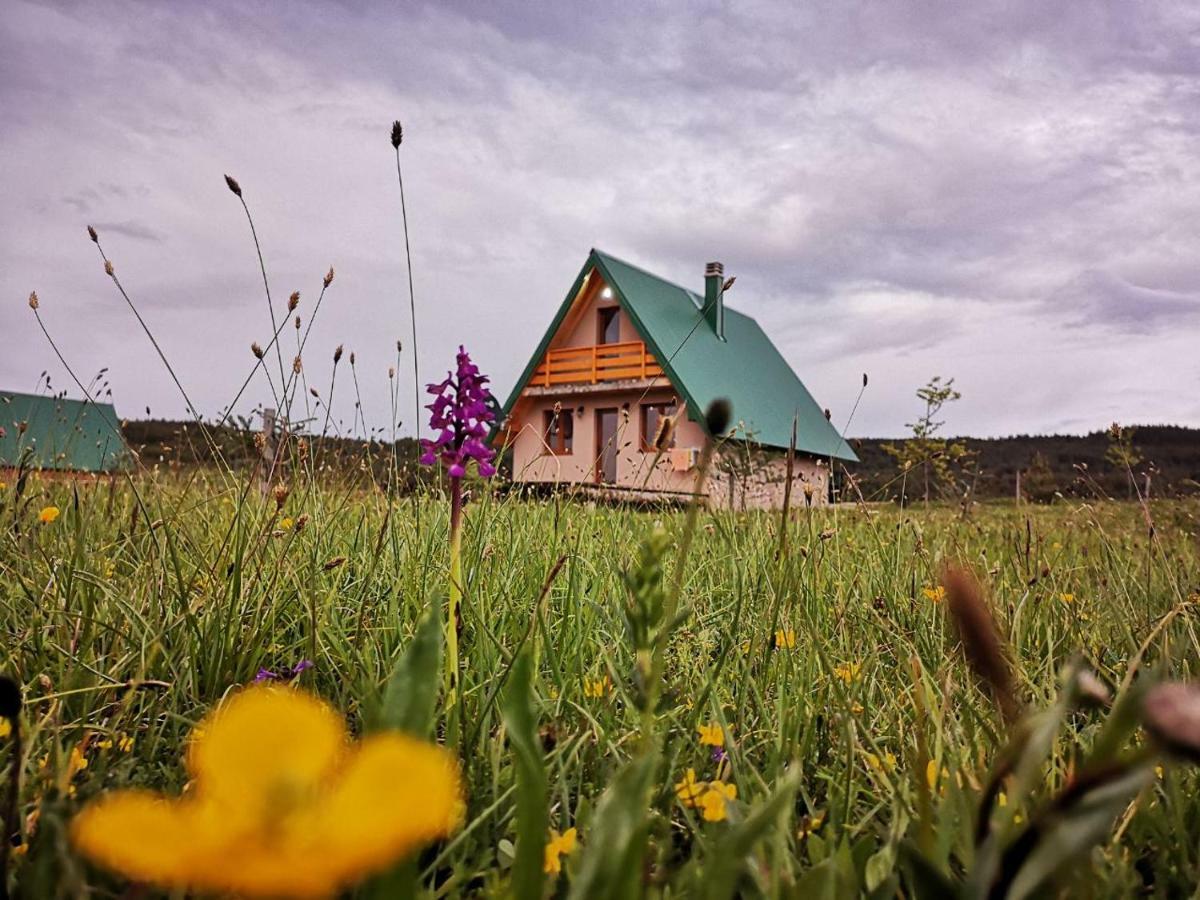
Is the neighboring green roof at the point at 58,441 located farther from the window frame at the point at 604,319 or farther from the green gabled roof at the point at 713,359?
the window frame at the point at 604,319

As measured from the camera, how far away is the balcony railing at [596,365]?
Answer: 18406mm

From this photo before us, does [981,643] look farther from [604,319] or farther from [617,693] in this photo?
[604,319]

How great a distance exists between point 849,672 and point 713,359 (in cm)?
1717

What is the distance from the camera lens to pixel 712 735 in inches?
58.4

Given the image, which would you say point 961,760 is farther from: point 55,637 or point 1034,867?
point 55,637

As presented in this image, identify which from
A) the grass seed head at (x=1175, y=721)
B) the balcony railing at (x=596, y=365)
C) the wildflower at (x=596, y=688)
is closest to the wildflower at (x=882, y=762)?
the wildflower at (x=596, y=688)

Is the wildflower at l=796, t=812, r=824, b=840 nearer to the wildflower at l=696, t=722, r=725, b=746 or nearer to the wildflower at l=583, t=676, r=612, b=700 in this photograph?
the wildflower at l=696, t=722, r=725, b=746

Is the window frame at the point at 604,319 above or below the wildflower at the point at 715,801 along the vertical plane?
above

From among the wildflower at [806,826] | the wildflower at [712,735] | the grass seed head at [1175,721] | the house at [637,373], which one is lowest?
the wildflower at [806,826]

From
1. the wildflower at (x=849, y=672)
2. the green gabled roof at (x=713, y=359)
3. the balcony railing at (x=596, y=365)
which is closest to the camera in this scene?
the wildflower at (x=849, y=672)

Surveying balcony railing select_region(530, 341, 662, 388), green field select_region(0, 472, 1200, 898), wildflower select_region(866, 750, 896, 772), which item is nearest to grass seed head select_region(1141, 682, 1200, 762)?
green field select_region(0, 472, 1200, 898)

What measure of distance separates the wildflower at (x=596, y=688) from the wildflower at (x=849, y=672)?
510 mm

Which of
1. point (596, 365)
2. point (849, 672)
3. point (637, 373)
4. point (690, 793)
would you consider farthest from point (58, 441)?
point (596, 365)

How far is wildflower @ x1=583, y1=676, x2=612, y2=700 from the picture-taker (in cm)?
175
